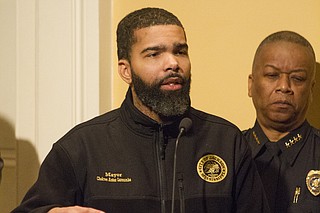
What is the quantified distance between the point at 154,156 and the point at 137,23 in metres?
0.35

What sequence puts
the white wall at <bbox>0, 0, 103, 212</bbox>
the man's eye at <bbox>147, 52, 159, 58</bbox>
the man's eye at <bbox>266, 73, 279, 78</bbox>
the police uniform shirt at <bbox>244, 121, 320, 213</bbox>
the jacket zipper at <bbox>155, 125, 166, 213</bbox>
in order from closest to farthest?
the jacket zipper at <bbox>155, 125, 166, 213</bbox>
the man's eye at <bbox>147, 52, 159, 58</bbox>
the police uniform shirt at <bbox>244, 121, 320, 213</bbox>
the man's eye at <bbox>266, 73, 279, 78</bbox>
the white wall at <bbox>0, 0, 103, 212</bbox>

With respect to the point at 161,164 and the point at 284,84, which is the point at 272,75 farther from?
the point at 161,164

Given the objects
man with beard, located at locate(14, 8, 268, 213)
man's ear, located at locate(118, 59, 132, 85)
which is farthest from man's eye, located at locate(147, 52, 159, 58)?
man's ear, located at locate(118, 59, 132, 85)

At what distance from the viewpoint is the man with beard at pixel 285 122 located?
5.79 ft

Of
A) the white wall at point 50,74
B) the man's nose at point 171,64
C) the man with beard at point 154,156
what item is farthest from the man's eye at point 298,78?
the white wall at point 50,74

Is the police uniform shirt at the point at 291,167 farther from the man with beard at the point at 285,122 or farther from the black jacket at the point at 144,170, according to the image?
the black jacket at the point at 144,170

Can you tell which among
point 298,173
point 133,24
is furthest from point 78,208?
point 298,173

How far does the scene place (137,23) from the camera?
1.55m

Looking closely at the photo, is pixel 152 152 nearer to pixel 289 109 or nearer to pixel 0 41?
pixel 289 109

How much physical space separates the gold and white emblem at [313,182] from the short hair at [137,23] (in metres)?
0.59

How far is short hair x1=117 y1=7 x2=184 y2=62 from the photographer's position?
60.2 inches

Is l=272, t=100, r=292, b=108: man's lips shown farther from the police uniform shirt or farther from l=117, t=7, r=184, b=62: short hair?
l=117, t=7, r=184, b=62: short hair

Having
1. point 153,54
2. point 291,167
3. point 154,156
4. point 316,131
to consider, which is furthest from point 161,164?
point 316,131

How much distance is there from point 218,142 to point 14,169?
1.03m
